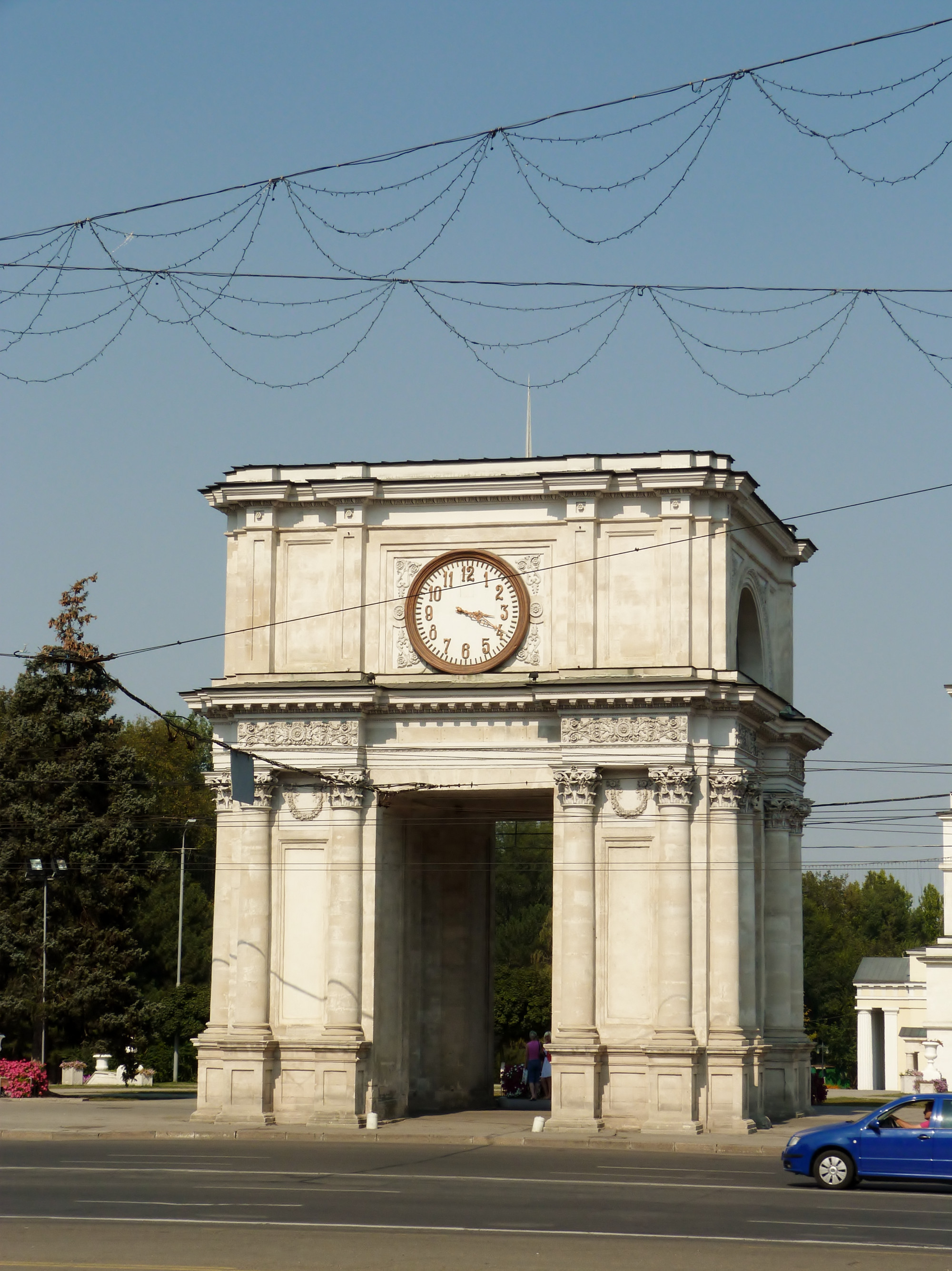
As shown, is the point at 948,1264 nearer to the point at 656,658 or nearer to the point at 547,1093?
the point at 656,658

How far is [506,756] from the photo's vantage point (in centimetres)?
4388

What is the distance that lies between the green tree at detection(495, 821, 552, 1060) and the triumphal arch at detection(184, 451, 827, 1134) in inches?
1377

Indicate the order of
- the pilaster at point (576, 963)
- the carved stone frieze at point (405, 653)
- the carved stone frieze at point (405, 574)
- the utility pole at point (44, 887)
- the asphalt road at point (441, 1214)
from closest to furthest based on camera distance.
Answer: the asphalt road at point (441, 1214), the pilaster at point (576, 963), the carved stone frieze at point (405, 653), the carved stone frieze at point (405, 574), the utility pole at point (44, 887)

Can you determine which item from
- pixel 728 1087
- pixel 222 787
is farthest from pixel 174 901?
pixel 728 1087

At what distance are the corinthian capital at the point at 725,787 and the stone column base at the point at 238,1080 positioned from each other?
1145 cm

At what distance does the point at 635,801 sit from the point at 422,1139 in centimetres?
872

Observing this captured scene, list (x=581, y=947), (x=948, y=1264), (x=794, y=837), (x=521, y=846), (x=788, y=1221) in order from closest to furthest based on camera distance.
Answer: (x=948, y=1264), (x=788, y=1221), (x=581, y=947), (x=794, y=837), (x=521, y=846)

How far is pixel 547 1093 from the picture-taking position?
185ft

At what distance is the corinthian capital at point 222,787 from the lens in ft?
148

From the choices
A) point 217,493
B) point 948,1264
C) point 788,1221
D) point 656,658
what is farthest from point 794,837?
point 948,1264

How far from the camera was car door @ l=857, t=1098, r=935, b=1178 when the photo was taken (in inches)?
1125

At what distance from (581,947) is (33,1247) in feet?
76.3

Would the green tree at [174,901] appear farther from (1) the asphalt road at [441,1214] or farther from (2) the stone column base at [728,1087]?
(1) the asphalt road at [441,1214]

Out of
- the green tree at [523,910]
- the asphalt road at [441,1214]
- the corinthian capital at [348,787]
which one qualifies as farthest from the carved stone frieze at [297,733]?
the green tree at [523,910]
